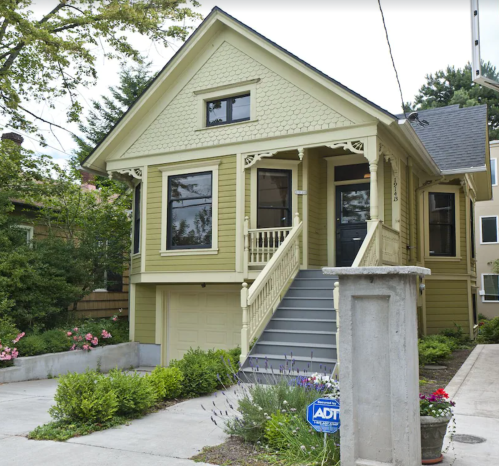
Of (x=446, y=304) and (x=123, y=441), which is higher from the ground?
(x=446, y=304)

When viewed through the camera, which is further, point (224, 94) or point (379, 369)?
point (224, 94)

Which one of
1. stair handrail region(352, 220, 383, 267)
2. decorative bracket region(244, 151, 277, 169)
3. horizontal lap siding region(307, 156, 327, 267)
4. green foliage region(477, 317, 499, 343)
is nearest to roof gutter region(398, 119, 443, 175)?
stair handrail region(352, 220, 383, 267)

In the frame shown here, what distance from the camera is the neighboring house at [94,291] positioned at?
14.3 metres

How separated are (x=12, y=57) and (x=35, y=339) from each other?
8700mm

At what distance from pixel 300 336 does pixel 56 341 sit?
5.18 metres

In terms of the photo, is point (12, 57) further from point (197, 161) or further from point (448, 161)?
point (448, 161)

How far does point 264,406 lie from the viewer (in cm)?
557

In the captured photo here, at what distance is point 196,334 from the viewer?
42.9ft

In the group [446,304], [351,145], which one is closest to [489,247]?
[446,304]

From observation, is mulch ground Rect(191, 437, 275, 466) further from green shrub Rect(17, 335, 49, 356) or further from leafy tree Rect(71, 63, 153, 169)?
leafy tree Rect(71, 63, 153, 169)

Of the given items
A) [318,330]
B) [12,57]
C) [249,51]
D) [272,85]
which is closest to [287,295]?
[318,330]

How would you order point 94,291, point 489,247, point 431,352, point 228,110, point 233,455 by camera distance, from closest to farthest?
point 233,455 < point 431,352 < point 228,110 < point 94,291 < point 489,247

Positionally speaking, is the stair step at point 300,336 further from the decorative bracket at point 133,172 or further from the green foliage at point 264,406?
the decorative bracket at point 133,172

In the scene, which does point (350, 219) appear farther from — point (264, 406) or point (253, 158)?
point (264, 406)
